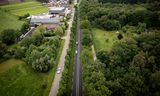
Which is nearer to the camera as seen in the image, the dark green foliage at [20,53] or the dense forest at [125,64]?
the dense forest at [125,64]

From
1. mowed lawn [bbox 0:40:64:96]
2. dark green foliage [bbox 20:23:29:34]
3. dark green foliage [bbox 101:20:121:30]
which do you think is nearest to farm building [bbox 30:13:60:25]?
dark green foliage [bbox 20:23:29:34]

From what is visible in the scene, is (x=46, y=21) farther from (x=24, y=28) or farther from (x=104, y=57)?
(x=104, y=57)

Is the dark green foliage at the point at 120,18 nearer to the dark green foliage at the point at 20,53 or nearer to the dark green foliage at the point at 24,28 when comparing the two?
the dark green foliage at the point at 24,28

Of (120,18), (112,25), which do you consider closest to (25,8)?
(112,25)

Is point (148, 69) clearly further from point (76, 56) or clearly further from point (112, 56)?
point (76, 56)

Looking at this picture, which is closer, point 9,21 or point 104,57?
point 104,57

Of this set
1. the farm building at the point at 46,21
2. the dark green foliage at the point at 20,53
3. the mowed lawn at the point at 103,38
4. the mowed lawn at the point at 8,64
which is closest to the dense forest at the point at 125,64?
the mowed lawn at the point at 103,38

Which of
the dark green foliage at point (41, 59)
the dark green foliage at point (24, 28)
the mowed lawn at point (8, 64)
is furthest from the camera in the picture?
the dark green foliage at point (24, 28)

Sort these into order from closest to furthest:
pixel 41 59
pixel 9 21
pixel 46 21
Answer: pixel 41 59 < pixel 46 21 < pixel 9 21
